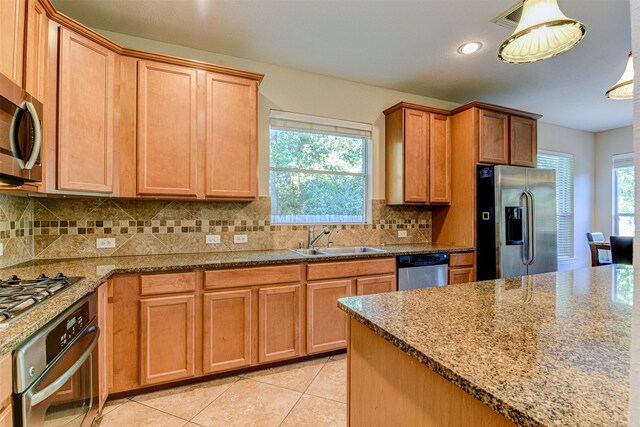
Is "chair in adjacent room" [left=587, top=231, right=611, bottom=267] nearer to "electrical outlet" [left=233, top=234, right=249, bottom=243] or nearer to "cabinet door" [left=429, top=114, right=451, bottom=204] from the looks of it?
"cabinet door" [left=429, top=114, right=451, bottom=204]

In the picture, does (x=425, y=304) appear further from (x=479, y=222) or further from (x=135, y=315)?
(x=479, y=222)

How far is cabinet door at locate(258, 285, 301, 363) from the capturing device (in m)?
2.36

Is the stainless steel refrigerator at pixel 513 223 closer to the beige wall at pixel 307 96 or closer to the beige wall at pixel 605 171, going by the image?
the beige wall at pixel 307 96

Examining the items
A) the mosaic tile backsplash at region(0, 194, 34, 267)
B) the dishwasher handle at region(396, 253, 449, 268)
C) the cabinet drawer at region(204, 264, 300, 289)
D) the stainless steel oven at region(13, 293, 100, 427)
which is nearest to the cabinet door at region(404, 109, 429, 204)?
the dishwasher handle at region(396, 253, 449, 268)

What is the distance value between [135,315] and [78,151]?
3.66ft

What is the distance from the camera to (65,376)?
127 centimetres

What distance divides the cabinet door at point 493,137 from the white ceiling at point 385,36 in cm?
41

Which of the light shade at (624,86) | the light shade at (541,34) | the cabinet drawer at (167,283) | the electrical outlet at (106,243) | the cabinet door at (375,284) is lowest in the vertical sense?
the cabinet door at (375,284)

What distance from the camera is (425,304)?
119cm

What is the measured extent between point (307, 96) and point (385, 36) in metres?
0.96

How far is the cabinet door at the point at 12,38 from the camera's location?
1436mm

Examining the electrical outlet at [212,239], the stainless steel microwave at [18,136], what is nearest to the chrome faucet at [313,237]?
the electrical outlet at [212,239]

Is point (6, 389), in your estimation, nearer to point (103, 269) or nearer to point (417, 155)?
point (103, 269)

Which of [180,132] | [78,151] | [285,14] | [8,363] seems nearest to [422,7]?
[285,14]
